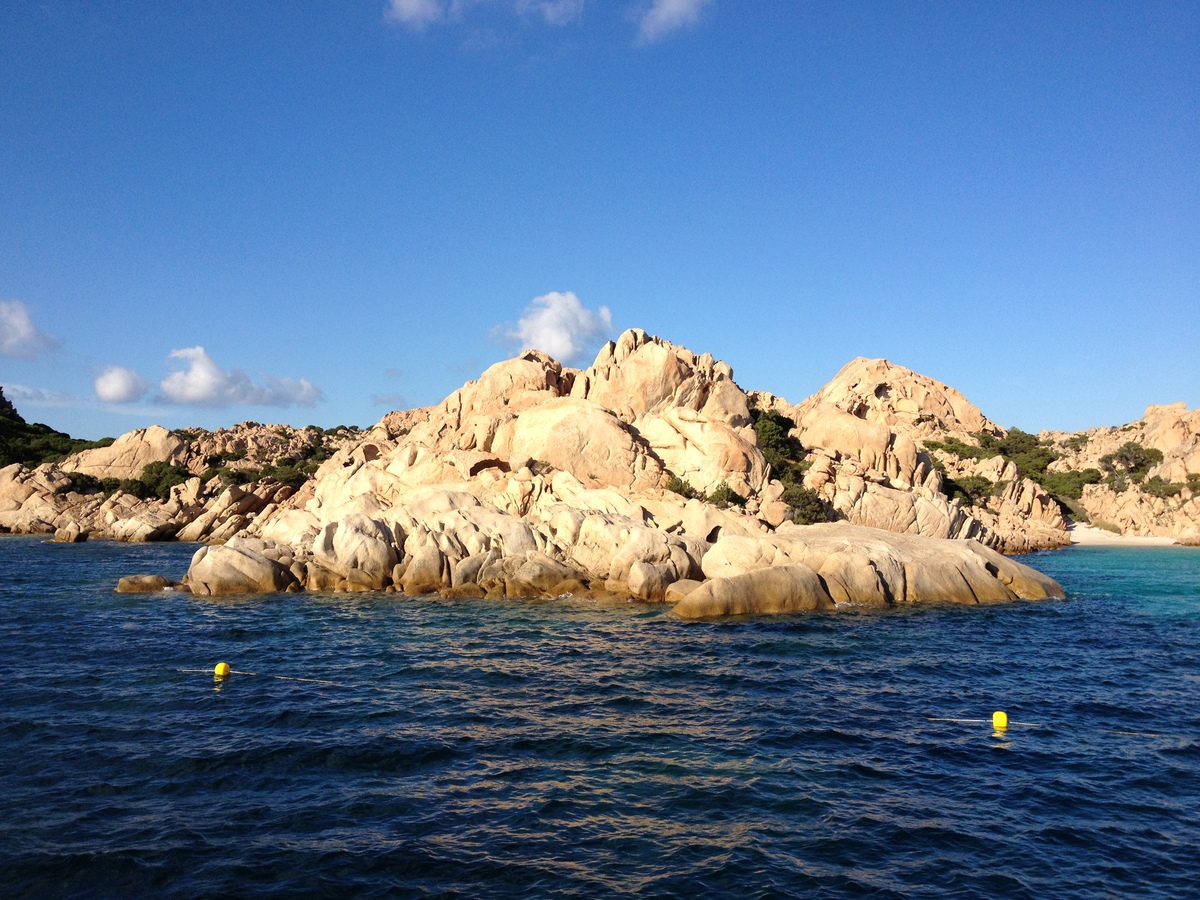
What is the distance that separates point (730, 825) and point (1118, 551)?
232ft

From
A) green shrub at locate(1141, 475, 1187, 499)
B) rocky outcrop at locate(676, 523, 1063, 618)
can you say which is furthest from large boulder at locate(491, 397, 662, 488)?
green shrub at locate(1141, 475, 1187, 499)

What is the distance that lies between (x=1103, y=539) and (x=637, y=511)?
61.7 metres

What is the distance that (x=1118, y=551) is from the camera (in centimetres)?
6900

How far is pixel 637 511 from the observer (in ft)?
138

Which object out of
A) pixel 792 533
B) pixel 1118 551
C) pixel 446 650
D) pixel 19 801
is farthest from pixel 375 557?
pixel 1118 551

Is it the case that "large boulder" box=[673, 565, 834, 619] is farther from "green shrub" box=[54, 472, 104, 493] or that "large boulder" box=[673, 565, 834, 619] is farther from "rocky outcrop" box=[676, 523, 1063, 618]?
"green shrub" box=[54, 472, 104, 493]

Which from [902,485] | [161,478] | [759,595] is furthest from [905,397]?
[161,478]

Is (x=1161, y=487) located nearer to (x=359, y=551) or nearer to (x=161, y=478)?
(x=359, y=551)

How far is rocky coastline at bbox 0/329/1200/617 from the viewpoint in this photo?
3678 centimetres

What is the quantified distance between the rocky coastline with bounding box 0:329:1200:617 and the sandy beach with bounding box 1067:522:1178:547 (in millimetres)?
1832

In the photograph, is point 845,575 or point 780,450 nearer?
point 845,575

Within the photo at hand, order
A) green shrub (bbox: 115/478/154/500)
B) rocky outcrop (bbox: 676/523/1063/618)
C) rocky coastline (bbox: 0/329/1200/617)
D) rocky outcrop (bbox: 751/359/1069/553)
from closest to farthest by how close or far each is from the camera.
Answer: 1. rocky outcrop (bbox: 676/523/1063/618)
2. rocky coastline (bbox: 0/329/1200/617)
3. rocky outcrop (bbox: 751/359/1069/553)
4. green shrub (bbox: 115/478/154/500)

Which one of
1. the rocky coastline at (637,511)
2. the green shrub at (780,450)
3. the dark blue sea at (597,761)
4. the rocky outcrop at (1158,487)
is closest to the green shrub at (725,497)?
the rocky coastline at (637,511)

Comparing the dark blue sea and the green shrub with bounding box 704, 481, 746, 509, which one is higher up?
the green shrub with bounding box 704, 481, 746, 509
